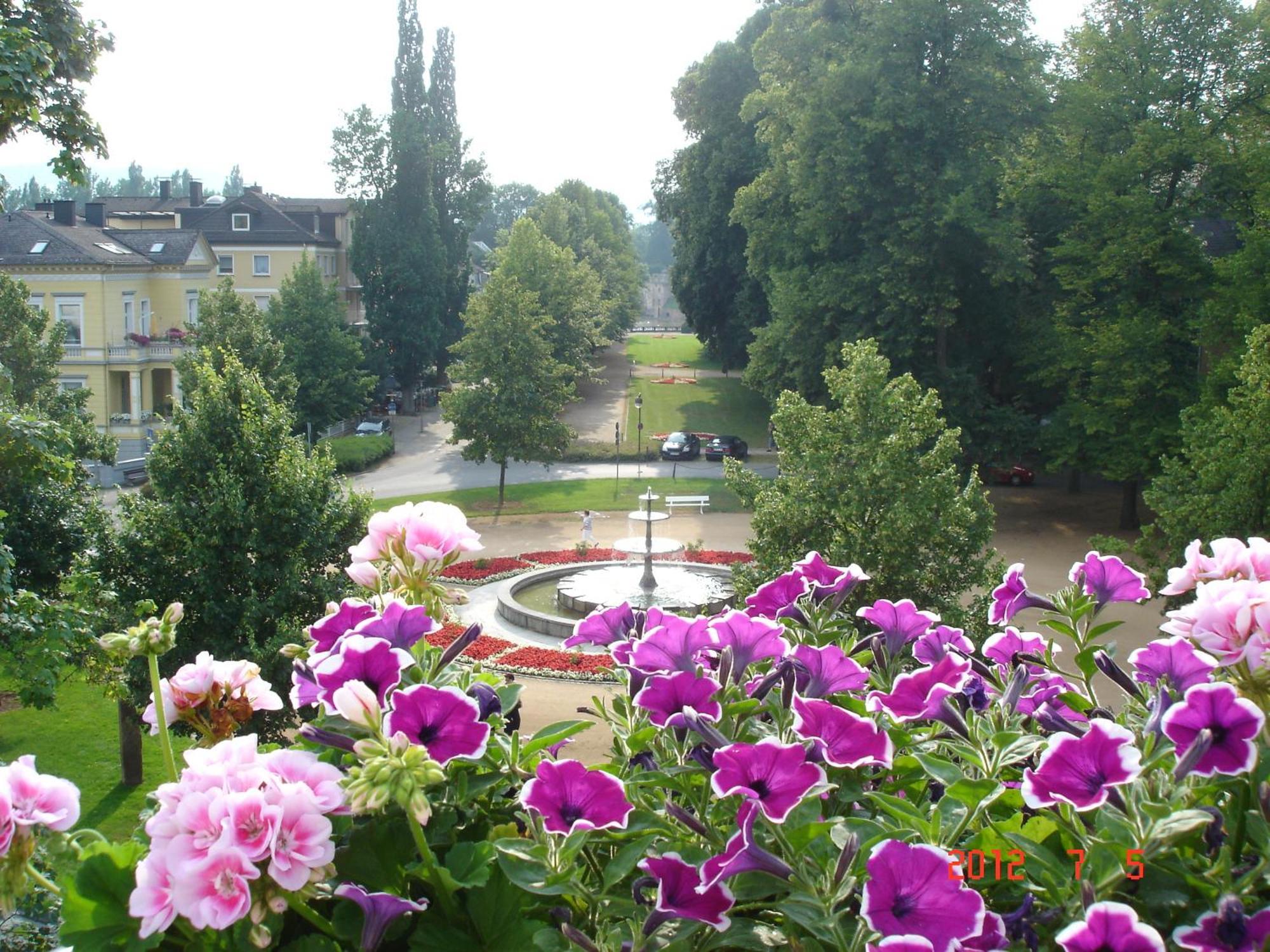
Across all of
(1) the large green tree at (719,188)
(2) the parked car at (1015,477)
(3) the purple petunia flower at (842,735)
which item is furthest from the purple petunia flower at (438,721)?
(1) the large green tree at (719,188)

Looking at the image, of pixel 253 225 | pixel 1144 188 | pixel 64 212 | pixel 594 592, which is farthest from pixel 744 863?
pixel 253 225

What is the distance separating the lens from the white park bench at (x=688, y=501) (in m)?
34.1

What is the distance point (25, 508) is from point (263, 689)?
45.2 feet

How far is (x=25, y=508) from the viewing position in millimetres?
15336

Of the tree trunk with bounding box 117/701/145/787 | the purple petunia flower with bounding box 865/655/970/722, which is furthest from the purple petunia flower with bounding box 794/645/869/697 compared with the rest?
the tree trunk with bounding box 117/701/145/787

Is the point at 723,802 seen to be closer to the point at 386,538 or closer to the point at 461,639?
the point at 461,639

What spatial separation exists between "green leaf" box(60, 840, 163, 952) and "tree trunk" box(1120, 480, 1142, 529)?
31.8 metres

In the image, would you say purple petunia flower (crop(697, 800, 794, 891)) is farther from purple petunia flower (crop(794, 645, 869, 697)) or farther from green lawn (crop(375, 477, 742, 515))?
green lawn (crop(375, 477, 742, 515))

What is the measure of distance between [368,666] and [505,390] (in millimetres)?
→ 34022

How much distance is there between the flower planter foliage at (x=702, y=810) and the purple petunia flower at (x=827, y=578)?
0.67 m

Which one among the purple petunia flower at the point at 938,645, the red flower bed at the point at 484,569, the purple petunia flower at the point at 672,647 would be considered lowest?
the red flower bed at the point at 484,569

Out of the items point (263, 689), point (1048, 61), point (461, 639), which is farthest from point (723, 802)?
point (1048, 61)

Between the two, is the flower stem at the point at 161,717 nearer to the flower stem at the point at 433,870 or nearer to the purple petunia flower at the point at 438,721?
the purple petunia flower at the point at 438,721

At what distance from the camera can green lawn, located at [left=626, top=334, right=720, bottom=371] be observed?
77631 millimetres
